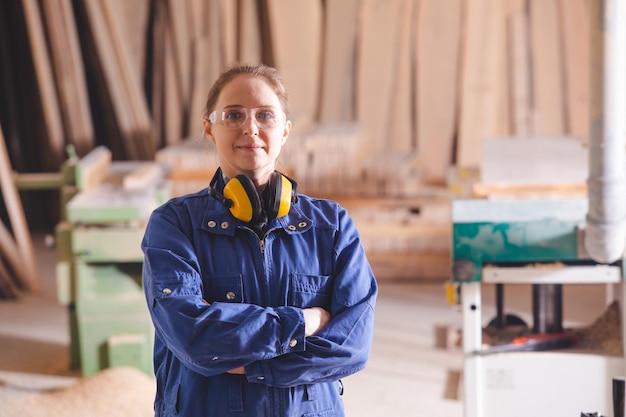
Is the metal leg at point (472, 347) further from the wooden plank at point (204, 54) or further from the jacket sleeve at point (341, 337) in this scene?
the wooden plank at point (204, 54)

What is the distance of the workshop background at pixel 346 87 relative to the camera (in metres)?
7.53

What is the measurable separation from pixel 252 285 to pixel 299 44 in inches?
259

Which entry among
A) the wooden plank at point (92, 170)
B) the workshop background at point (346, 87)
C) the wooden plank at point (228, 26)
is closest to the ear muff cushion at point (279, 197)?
the wooden plank at point (92, 170)

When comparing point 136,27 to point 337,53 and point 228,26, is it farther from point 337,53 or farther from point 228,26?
point 337,53

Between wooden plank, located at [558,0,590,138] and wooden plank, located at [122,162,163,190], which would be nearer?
wooden plank, located at [122,162,163,190]

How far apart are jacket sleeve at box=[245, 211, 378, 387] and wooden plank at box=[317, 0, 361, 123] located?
6164 mm

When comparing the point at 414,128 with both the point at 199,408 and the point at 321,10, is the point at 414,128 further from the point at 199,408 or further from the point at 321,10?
the point at 199,408

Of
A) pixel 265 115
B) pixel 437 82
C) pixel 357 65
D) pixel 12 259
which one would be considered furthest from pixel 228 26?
pixel 265 115

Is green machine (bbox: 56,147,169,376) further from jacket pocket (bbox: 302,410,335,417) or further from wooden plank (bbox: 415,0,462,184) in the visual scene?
wooden plank (bbox: 415,0,462,184)

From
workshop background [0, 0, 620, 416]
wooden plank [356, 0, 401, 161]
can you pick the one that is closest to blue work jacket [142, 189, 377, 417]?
workshop background [0, 0, 620, 416]

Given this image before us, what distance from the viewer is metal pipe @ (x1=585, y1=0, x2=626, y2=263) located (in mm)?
3545

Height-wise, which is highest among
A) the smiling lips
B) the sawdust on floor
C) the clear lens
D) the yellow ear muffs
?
the clear lens

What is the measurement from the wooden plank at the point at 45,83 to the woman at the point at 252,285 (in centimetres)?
653

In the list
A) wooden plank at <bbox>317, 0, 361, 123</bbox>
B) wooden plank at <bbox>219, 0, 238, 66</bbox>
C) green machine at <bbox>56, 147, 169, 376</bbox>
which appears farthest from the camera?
wooden plank at <bbox>219, 0, 238, 66</bbox>
